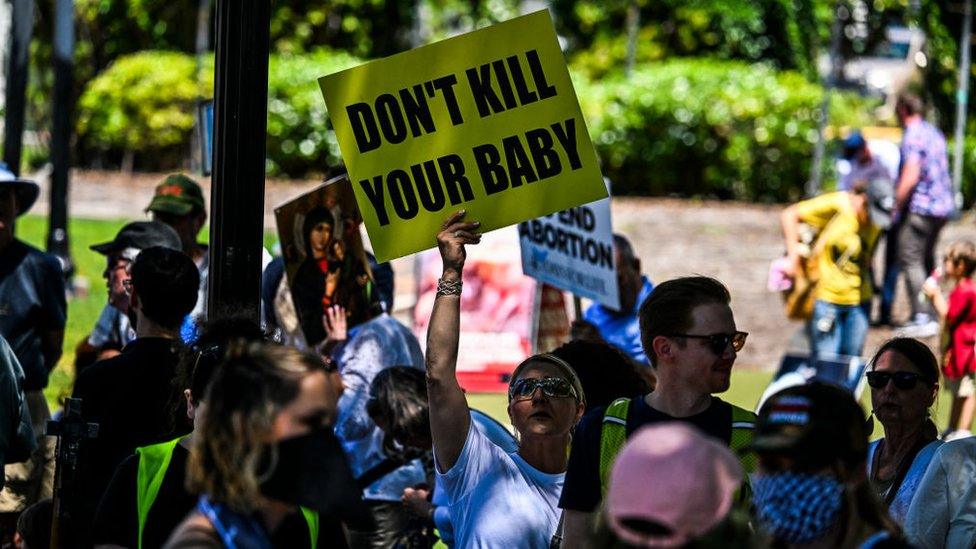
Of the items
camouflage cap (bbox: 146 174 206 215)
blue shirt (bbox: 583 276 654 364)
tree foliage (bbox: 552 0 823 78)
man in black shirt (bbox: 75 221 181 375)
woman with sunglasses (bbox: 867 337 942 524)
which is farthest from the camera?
tree foliage (bbox: 552 0 823 78)

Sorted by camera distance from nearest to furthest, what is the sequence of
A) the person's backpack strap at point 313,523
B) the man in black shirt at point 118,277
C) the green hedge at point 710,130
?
the person's backpack strap at point 313,523 < the man in black shirt at point 118,277 < the green hedge at point 710,130

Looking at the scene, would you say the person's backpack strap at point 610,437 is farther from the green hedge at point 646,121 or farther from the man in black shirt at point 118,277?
the green hedge at point 646,121

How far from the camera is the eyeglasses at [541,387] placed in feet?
14.8

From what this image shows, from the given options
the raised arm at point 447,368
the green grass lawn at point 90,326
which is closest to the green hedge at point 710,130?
the green grass lawn at point 90,326

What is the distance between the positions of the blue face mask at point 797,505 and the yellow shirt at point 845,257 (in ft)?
25.7

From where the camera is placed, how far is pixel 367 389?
631cm

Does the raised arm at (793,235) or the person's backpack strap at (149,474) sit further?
the raised arm at (793,235)

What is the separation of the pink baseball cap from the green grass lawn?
4697 mm

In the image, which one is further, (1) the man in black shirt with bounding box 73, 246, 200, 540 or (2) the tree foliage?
(2) the tree foliage

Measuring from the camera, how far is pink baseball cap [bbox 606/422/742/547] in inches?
99.8

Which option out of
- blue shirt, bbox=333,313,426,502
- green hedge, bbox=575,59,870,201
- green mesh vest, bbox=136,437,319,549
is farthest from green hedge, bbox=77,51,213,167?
green mesh vest, bbox=136,437,319,549

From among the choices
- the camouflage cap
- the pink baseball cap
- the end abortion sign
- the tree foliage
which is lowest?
the pink baseball cap

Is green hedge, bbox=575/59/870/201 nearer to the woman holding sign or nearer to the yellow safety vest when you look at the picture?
the woman holding sign

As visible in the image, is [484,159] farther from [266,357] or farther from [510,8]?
[510,8]
